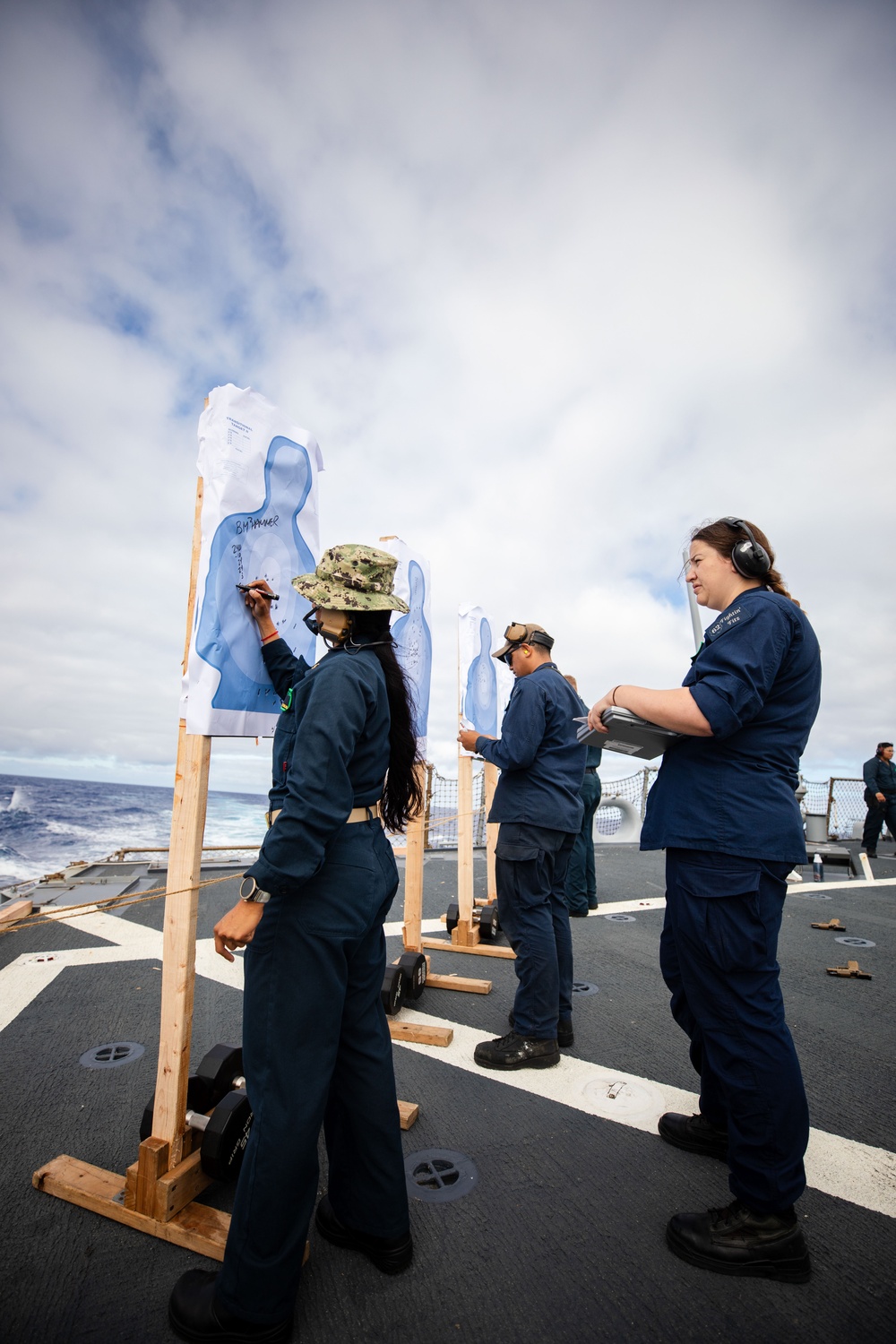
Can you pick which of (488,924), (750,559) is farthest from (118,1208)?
(488,924)

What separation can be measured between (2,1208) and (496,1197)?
141 cm

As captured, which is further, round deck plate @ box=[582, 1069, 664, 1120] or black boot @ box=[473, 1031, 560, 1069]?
black boot @ box=[473, 1031, 560, 1069]

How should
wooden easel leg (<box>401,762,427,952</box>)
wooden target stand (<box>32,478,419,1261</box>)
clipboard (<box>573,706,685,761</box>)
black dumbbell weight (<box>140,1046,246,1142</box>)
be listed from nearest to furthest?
wooden target stand (<box>32,478,419,1261</box>) < clipboard (<box>573,706,685,761</box>) < black dumbbell weight (<box>140,1046,246,1142</box>) < wooden easel leg (<box>401,762,427,952</box>)

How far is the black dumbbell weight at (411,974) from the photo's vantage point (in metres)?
3.24

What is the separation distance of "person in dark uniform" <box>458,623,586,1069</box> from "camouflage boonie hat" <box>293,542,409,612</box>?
4.49 ft

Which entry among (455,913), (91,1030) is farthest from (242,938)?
(455,913)

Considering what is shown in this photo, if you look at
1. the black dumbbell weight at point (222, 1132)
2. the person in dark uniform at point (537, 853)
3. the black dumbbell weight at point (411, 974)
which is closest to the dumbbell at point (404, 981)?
the black dumbbell weight at point (411, 974)

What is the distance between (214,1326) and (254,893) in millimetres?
913

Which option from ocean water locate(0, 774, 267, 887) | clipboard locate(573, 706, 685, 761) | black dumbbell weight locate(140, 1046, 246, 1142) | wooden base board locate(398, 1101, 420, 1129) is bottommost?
ocean water locate(0, 774, 267, 887)

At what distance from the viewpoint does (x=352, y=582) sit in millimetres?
1703

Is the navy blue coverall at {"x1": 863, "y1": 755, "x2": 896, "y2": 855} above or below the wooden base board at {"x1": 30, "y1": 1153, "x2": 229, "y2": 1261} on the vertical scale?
above

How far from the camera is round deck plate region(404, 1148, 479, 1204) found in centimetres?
186

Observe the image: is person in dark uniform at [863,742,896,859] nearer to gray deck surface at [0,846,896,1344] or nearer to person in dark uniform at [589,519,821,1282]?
gray deck surface at [0,846,896,1344]

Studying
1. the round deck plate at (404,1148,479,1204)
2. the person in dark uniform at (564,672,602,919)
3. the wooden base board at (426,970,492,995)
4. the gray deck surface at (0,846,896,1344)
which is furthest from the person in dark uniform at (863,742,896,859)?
the round deck plate at (404,1148,479,1204)
